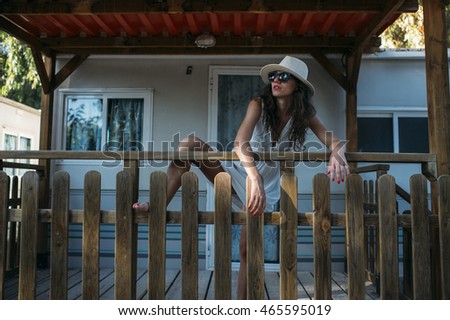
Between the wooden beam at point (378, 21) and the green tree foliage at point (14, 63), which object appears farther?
the green tree foliage at point (14, 63)

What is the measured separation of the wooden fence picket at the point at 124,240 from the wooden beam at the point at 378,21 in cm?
304

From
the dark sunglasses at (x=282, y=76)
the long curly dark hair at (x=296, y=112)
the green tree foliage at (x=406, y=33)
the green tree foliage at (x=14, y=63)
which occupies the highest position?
the green tree foliage at (x=406, y=33)

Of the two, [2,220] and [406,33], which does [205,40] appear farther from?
[406,33]

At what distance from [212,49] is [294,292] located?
3.90 m

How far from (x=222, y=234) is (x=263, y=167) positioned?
0.59 metres

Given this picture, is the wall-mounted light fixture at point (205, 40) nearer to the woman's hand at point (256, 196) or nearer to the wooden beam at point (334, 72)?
the wooden beam at point (334, 72)

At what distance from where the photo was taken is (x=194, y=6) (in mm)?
4082

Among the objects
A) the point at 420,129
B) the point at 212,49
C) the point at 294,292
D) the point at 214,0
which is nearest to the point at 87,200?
the point at 294,292

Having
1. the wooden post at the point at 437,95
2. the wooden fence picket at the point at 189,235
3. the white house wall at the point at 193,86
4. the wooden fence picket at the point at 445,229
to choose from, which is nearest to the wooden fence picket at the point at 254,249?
the wooden fence picket at the point at 189,235

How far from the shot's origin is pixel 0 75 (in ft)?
39.0

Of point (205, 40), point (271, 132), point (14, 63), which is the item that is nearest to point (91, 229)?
point (271, 132)

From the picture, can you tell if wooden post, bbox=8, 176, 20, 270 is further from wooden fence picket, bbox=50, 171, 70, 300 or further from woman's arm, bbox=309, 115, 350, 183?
woman's arm, bbox=309, 115, 350, 183

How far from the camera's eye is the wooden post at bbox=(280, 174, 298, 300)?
2.62 metres

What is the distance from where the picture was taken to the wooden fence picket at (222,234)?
8.56ft
